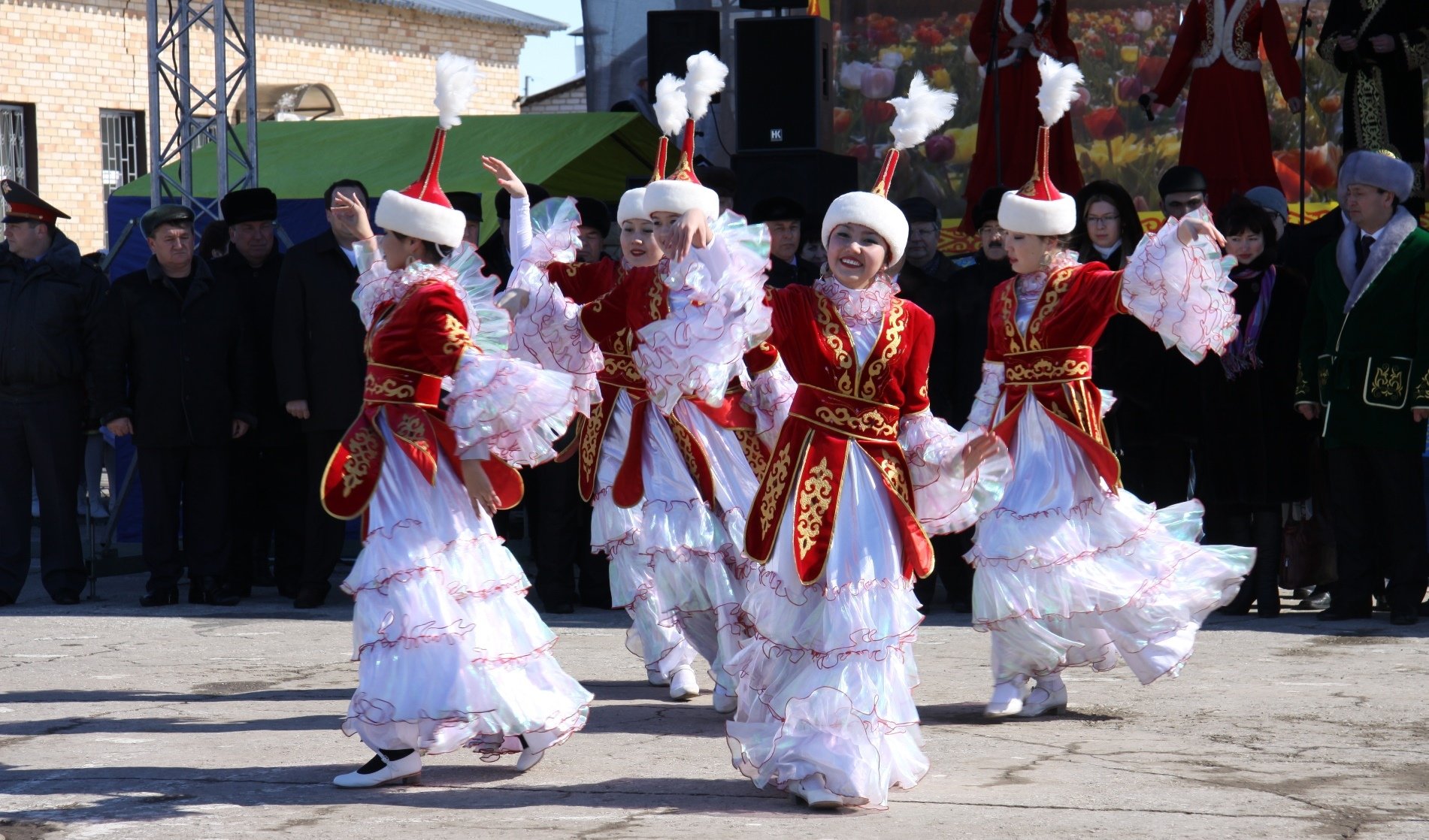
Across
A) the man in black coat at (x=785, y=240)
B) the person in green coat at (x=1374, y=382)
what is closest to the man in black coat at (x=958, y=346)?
the man in black coat at (x=785, y=240)

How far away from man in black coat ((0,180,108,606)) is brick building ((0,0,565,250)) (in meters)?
14.5

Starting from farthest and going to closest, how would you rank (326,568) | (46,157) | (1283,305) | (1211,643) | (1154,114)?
1. (46,157)
2. (1154,114)
3. (326,568)
4. (1283,305)
5. (1211,643)

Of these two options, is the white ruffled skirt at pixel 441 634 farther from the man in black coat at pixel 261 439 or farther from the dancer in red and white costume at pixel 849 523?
the man in black coat at pixel 261 439

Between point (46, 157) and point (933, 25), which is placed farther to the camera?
point (46, 157)

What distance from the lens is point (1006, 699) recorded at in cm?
628

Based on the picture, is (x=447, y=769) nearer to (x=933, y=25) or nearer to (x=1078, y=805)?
(x=1078, y=805)

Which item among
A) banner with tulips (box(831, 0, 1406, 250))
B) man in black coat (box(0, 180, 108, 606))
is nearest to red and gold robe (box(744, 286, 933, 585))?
man in black coat (box(0, 180, 108, 606))

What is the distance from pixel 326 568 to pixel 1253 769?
5604 mm

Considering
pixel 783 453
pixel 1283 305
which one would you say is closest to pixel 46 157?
pixel 1283 305

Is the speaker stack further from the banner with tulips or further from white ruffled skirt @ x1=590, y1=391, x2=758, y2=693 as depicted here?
white ruffled skirt @ x1=590, y1=391, x2=758, y2=693

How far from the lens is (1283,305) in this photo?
8.86 m

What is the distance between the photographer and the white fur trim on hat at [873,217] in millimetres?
5273

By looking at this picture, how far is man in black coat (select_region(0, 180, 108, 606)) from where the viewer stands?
9.52 m

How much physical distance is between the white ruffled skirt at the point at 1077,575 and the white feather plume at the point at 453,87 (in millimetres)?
2331
